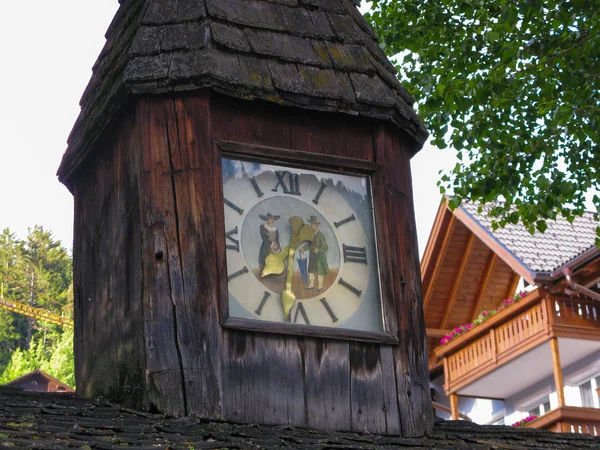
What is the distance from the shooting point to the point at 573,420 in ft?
77.4

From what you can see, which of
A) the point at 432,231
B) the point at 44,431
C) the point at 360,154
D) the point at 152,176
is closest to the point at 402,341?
the point at 360,154

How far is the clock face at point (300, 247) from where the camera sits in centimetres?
756

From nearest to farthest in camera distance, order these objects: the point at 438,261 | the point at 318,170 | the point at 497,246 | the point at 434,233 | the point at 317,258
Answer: the point at 317,258 → the point at 318,170 → the point at 497,246 → the point at 434,233 → the point at 438,261

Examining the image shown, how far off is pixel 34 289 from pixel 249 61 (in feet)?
295

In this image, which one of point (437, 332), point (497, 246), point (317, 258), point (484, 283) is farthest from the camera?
point (437, 332)

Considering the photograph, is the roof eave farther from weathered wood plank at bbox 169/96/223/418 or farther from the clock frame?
weathered wood plank at bbox 169/96/223/418

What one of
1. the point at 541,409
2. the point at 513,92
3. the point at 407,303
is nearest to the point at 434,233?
the point at 541,409

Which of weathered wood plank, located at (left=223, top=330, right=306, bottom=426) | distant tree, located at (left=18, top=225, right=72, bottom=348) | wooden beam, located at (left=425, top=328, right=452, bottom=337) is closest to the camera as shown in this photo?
weathered wood plank, located at (left=223, top=330, right=306, bottom=426)

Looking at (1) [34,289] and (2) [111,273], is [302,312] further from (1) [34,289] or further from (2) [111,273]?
(1) [34,289]

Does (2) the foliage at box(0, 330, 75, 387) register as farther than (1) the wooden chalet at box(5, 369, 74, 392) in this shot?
Yes

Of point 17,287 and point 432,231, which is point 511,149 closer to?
point 432,231

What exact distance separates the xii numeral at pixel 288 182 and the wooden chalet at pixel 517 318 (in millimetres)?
15551

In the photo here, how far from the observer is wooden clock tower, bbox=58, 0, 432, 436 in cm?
730

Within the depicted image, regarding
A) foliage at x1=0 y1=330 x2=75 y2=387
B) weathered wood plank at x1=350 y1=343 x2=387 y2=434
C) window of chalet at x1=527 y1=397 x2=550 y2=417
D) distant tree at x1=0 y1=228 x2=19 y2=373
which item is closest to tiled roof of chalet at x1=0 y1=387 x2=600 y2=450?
weathered wood plank at x1=350 y1=343 x2=387 y2=434
